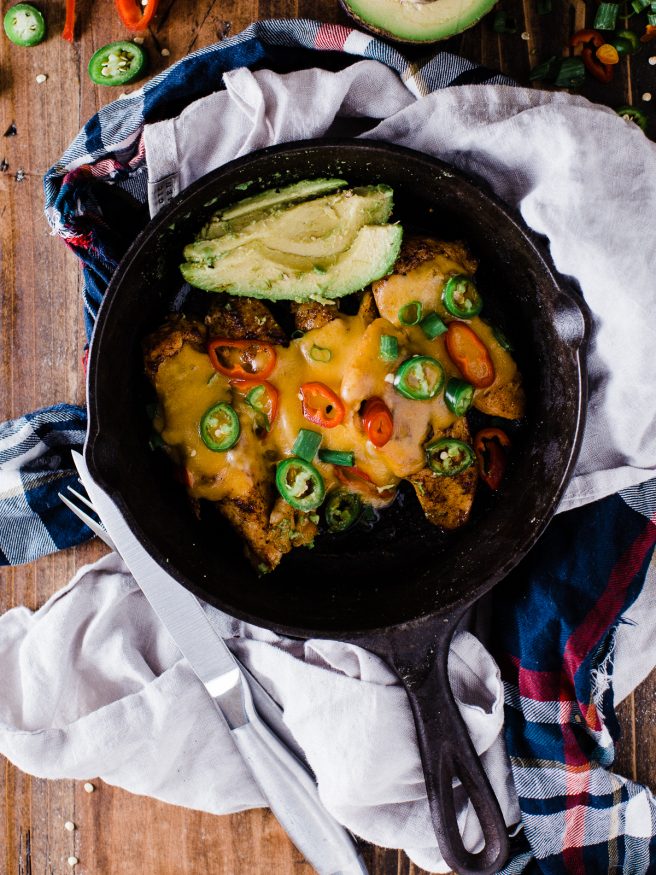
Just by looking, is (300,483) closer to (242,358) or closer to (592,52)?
(242,358)

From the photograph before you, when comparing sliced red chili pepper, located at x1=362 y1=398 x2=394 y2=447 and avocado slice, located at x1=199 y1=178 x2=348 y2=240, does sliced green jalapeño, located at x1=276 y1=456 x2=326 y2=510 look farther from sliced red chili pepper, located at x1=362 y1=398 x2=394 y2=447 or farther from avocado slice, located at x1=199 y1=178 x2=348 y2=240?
avocado slice, located at x1=199 y1=178 x2=348 y2=240

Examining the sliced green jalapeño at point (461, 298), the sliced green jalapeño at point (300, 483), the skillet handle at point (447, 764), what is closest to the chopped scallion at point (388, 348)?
the sliced green jalapeño at point (461, 298)

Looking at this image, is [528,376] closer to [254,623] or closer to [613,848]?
[254,623]

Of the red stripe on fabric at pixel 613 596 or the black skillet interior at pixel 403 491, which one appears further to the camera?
the red stripe on fabric at pixel 613 596

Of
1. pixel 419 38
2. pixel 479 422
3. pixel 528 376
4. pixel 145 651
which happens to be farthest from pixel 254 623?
pixel 419 38

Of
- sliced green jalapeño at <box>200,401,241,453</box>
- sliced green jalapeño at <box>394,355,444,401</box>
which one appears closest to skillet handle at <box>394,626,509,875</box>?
sliced green jalapeño at <box>394,355,444,401</box>

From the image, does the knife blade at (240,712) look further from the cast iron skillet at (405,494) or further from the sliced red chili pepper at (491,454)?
the sliced red chili pepper at (491,454)

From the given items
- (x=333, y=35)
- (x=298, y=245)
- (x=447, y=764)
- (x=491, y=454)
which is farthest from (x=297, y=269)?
(x=447, y=764)
